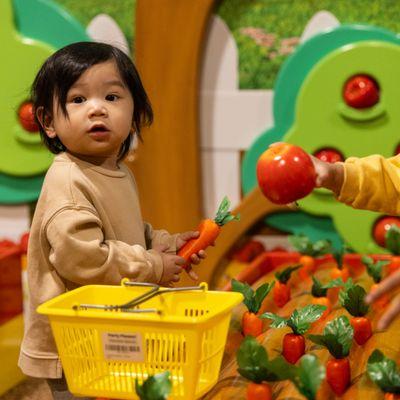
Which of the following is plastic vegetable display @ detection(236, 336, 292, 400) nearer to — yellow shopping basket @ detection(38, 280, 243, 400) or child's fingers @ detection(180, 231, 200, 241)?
yellow shopping basket @ detection(38, 280, 243, 400)

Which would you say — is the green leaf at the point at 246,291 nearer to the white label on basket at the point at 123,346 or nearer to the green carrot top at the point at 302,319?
the green carrot top at the point at 302,319

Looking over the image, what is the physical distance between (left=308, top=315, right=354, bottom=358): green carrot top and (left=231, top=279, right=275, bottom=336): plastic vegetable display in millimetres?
196

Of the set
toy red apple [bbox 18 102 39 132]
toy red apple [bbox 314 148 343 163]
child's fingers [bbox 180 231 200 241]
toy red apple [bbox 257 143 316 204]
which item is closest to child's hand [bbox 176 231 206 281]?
child's fingers [bbox 180 231 200 241]

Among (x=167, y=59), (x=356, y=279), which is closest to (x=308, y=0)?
(x=167, y=59)

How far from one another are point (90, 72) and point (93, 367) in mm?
488

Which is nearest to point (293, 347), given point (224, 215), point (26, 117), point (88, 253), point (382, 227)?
point (224, 215)

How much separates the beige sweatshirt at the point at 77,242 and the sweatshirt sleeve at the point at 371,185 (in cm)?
31

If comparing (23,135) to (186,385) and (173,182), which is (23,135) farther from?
(186,385)

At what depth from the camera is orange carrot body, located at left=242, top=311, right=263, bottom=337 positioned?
4.60 ft

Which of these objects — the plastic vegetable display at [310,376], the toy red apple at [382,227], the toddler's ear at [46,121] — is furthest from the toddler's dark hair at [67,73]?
the toy red apple at [382,227]

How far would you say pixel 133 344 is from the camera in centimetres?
95

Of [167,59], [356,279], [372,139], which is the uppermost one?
[167,59]

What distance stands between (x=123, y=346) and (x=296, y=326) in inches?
13.9

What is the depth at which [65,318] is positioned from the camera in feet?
3.16
